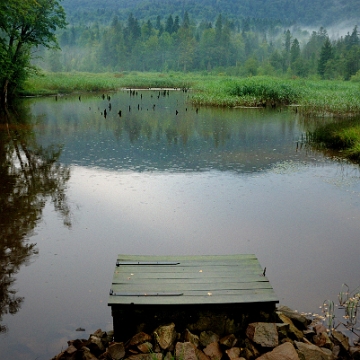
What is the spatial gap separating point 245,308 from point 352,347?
3.99 ft

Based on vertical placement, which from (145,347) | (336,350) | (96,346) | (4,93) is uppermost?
(4,93)

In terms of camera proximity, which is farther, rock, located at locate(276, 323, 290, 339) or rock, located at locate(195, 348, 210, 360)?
rock, located at locate(276, 323, 290, 339)

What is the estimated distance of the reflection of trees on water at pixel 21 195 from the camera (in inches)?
242

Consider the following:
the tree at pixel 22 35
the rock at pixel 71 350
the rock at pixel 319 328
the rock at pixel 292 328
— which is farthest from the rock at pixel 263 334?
the tree at pixel 22 35

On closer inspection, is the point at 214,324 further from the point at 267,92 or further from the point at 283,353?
the point at 267,92

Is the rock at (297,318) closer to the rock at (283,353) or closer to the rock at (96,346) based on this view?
the rock at (283,353)

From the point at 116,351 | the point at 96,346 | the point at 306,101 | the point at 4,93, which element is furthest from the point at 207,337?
the point at 4,93

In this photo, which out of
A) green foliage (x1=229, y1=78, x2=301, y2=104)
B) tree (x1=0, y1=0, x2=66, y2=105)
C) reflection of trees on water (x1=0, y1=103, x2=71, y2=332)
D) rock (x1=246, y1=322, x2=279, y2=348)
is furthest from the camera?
green foliage (x1=229, y1=78, x2=301, y2=104)

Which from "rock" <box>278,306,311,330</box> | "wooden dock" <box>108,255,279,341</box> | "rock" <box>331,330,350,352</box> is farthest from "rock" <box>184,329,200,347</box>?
"rock" <box>331,330,350,352</box>

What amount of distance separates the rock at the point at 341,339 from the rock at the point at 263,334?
2.51 feet

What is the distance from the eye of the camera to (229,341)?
4.24 m

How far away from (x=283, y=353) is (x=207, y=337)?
2.43 ft

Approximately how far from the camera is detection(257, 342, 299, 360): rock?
3.93 meters

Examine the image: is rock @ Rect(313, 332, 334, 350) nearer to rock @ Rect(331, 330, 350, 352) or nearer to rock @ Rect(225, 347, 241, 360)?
rock @ Rect(331, 330, 350, 352)
